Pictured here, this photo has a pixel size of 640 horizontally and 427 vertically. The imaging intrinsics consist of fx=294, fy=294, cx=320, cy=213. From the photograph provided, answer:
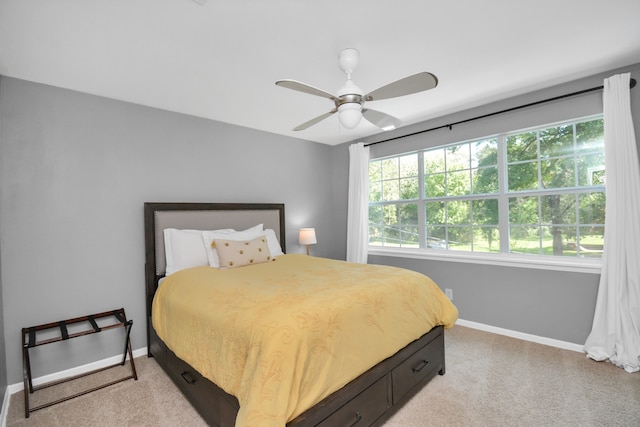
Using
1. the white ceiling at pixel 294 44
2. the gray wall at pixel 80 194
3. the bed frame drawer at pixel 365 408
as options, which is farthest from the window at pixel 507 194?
the gray wall at pixel 80 194

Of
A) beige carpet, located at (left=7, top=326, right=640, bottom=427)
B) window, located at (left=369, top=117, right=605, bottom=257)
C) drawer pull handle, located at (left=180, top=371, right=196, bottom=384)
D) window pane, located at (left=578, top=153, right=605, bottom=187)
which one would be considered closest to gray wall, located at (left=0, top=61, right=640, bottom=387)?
window, located at (left=369, top=117, right=605, bottom=257)

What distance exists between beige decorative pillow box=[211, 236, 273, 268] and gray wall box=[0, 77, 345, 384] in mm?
819

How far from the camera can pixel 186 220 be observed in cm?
315

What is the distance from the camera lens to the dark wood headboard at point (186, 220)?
9.46 feet

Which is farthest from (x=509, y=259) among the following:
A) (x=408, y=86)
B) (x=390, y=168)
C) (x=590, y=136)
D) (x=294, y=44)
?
(x=294, y=44)

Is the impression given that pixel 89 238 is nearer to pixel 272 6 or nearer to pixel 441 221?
pixel 272 6

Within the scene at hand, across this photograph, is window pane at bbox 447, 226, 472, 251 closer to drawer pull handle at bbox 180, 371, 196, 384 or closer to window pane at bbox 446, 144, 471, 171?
window pane at bbox 446, 144, 471, 171

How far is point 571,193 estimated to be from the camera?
9.31 ft

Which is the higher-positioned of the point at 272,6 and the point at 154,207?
the point at 272,6

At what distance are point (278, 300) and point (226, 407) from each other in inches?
23.2

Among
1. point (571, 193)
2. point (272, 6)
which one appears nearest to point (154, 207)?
point (272, 6)

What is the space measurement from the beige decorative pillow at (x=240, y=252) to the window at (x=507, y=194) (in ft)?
6.79

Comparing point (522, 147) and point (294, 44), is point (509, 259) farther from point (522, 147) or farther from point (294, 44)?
point (294, 44)

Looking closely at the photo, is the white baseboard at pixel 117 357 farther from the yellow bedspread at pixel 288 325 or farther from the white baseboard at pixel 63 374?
the yellow bedspread at pixel 288 325
